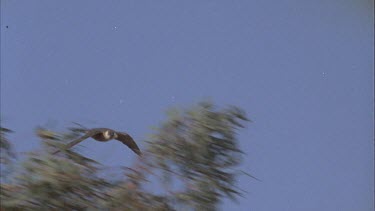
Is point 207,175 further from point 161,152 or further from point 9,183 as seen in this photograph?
point 9,183

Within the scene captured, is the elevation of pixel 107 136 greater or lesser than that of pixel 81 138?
greater

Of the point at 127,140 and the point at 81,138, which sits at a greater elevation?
the point at 127,140

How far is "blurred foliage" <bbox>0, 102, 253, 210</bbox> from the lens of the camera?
3986 mm

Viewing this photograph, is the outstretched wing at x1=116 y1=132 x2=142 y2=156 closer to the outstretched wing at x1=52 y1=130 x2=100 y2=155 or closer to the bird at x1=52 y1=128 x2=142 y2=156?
the bird at x1=52 y1=128 x2=142 y2=156

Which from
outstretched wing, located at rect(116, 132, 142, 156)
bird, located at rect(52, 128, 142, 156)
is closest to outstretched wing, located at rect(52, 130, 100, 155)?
bird, located at rect(52, 128, 142, 156)

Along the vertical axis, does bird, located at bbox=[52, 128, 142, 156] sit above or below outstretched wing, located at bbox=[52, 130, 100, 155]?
above

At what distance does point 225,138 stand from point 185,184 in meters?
0.36

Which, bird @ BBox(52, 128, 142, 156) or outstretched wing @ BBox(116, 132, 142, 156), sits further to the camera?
outstretched wing @ BBox(116, 132, 142, 156)

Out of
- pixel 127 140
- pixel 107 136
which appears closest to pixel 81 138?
pixel 107 136

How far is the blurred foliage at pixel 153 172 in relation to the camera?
157 inches

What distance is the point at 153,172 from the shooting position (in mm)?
4422

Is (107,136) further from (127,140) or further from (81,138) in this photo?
(81,138)

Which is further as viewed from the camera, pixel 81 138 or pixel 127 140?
pixel 127 140

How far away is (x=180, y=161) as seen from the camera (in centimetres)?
451
